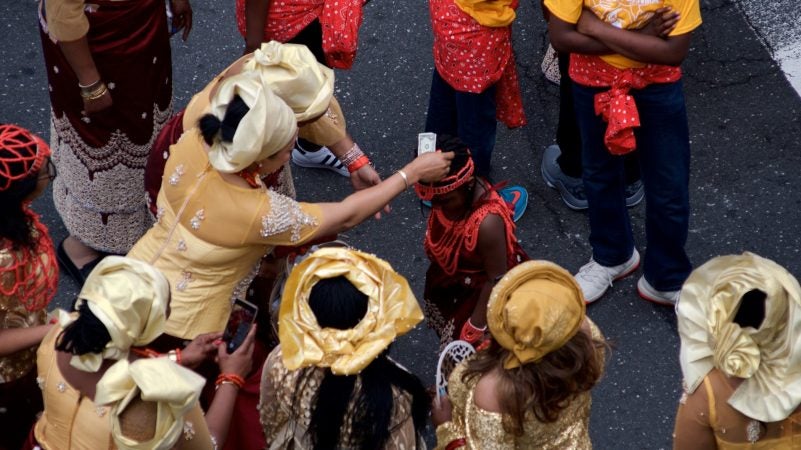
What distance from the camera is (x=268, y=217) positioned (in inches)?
132

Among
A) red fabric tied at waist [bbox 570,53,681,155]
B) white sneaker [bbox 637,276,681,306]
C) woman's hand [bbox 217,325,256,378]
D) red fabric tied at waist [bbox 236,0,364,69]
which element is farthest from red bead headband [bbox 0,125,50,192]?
white sneaker [bbox 637,276,681,306]

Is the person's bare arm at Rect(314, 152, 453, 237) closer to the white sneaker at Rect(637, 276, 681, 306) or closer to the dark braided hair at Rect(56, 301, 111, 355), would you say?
the dark braided hair at Rect(56, 301, 111, 355)

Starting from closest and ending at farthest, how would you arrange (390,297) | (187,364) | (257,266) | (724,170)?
(390,297) < (187,364) < (257,266) < (724,170)

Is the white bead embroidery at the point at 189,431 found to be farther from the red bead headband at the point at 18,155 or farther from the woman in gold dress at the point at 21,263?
the red bead headband at the point at 18,155

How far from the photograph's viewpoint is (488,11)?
4.34 meters

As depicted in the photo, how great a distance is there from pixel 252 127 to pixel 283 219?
32cm

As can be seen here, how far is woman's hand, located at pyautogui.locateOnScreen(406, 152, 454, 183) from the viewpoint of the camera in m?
3.59

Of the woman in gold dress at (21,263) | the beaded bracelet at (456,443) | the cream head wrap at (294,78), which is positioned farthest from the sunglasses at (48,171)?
the beaded bracelet at (456,443)

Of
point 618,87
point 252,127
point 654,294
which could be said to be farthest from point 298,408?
point 654,294

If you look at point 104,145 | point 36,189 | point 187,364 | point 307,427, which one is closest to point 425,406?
point 307,427

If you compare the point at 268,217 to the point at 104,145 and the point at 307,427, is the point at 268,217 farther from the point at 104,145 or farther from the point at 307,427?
the point at 104,145

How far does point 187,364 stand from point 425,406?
2.41ft

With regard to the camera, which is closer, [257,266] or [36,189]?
[36,189]

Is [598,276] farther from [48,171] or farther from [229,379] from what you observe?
[48,171]
